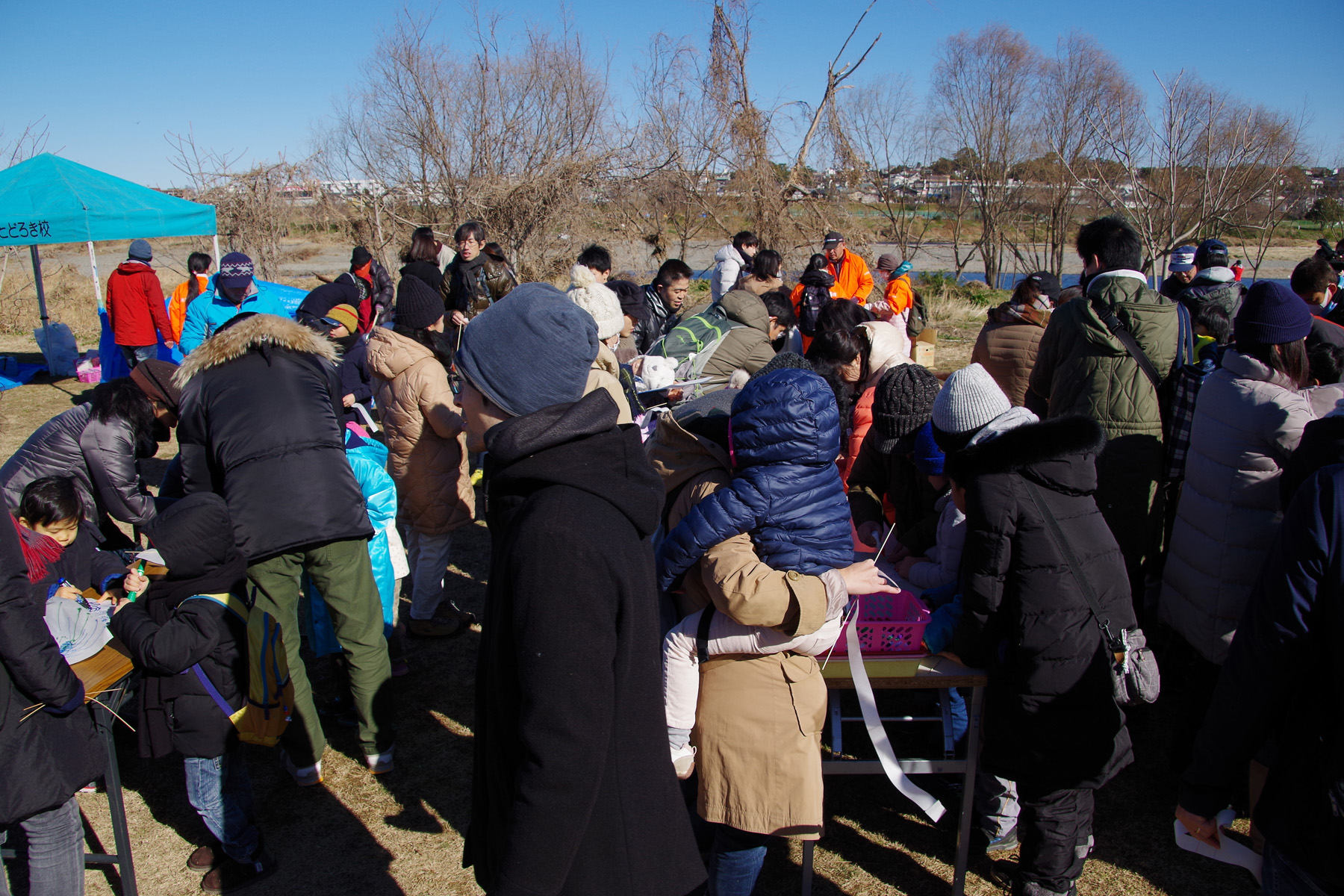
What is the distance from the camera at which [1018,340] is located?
5.20 metres

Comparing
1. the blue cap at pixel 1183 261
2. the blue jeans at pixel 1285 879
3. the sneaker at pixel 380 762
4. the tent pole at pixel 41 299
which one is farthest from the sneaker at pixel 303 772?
the tent pole at pixel 41 299

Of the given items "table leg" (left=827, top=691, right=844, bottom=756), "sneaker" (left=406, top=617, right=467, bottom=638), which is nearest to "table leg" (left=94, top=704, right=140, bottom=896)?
"sneaker" (left=406, top=617, right=467, bottom=638)

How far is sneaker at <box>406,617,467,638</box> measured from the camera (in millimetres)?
4426

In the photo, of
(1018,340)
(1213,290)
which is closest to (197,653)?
(1018,340)

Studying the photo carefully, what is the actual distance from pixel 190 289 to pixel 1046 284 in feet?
27.4

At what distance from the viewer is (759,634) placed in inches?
83.2

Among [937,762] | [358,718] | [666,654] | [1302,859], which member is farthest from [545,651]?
[358,718]

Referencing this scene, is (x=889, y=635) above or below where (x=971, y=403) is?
below

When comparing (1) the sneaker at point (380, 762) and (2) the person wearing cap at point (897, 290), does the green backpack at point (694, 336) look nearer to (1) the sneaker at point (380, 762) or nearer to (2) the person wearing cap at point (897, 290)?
(1) the sneaker at point (380, 762)

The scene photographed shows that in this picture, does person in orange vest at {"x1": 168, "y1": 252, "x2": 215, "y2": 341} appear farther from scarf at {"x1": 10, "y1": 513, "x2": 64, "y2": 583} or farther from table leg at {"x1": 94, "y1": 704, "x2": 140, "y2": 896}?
table leg at {"x1": 94, "y1": 704, "x2": 140, "y2": 896}

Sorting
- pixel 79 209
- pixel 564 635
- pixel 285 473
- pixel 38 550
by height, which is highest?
pixel 79 209

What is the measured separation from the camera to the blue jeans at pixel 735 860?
7.25ft

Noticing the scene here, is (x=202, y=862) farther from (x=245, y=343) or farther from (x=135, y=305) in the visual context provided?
(x=135, y=305)

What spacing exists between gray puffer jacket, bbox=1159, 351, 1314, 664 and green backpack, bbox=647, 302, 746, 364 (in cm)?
252
